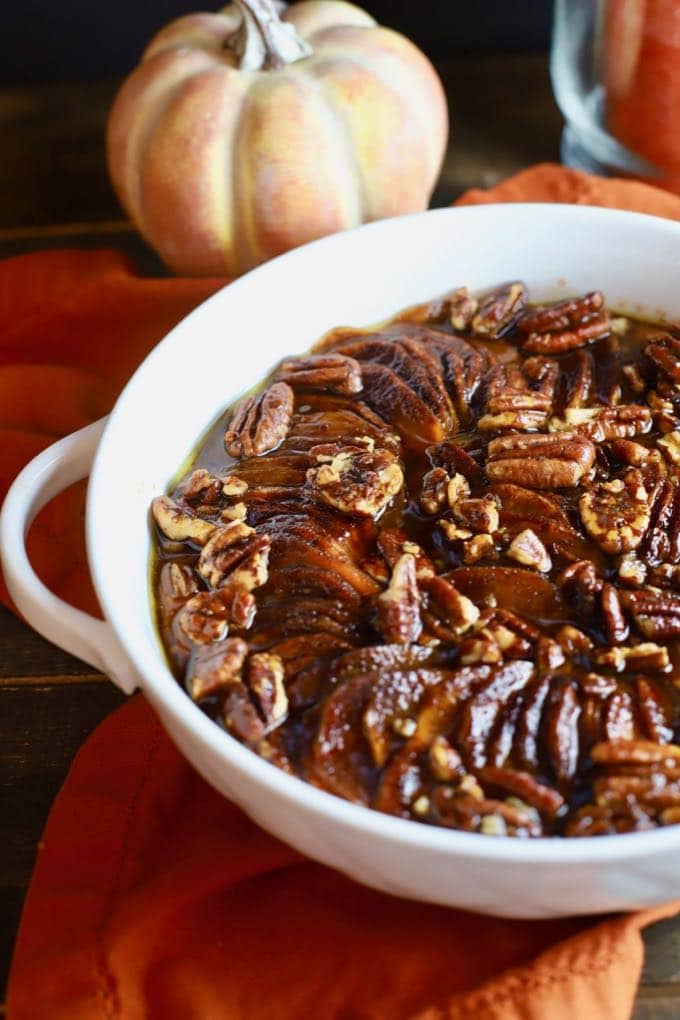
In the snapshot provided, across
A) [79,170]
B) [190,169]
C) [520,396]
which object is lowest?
[79,170]

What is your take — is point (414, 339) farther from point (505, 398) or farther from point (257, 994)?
point (257, 994)

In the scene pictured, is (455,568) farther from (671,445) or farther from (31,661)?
(31,661)

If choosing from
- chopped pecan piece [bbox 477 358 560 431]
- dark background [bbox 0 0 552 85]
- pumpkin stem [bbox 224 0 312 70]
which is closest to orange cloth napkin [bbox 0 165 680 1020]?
chopped pecan piece [bbox 477 358 560 431]

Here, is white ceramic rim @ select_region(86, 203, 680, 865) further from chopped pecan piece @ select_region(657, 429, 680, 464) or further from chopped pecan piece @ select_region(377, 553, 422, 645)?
chopped pecan piece @ select_region(657, 429, 680, 464)

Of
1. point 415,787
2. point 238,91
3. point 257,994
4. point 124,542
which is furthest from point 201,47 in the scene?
point 257,994

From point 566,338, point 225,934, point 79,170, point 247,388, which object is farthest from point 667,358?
point 79,170

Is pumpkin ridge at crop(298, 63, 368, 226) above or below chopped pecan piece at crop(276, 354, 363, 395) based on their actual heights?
above
